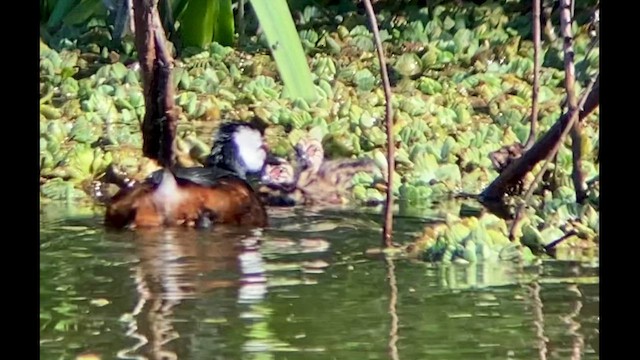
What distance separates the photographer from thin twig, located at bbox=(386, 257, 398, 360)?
369 centimetres

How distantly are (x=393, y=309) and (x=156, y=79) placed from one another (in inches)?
108

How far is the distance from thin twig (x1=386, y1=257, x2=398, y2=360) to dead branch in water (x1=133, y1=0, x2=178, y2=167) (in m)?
1.91

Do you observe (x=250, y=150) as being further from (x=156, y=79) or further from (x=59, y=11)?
(x=59, y=11)

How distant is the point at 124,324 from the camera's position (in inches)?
157

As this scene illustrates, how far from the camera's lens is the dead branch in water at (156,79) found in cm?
637

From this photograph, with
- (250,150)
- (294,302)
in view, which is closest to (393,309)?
(294,302)

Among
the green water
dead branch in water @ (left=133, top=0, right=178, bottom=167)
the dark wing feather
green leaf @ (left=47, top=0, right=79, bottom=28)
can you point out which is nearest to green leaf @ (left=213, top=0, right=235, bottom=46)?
green leaf @ (left=47, top=0, right=79, bottom=28)

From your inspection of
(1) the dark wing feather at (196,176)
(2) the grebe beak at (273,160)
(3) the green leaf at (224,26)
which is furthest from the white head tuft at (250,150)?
(3) the green leaf at (224,26)

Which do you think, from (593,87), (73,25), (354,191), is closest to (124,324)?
(593,87)

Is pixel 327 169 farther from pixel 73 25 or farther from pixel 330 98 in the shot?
pixel 73 25

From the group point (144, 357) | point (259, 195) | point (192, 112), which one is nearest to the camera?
point (144, 357)

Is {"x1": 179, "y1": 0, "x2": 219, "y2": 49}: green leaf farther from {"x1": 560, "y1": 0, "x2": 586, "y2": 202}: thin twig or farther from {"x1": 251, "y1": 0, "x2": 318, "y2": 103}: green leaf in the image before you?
{"x1": 251, "y1": 0, "x2": 318, "y2": 103}: green leaf

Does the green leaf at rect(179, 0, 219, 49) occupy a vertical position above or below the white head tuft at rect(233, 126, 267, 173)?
above
